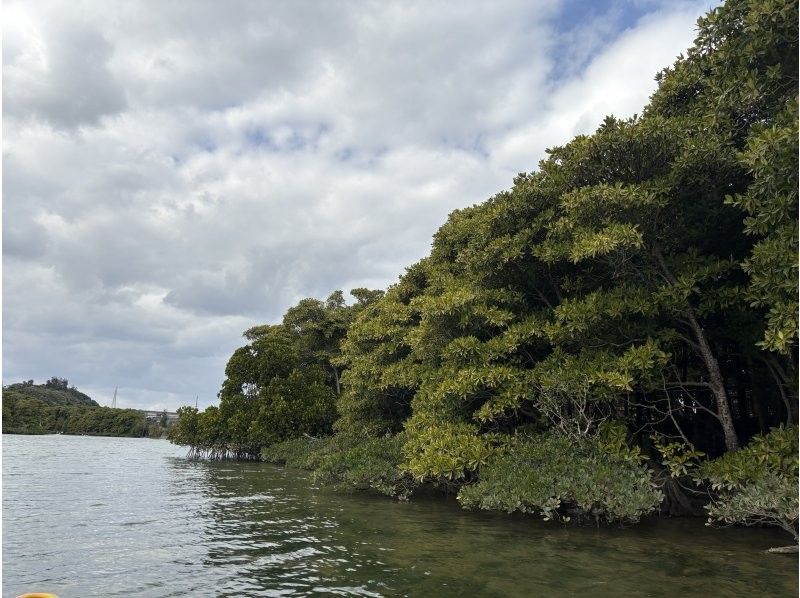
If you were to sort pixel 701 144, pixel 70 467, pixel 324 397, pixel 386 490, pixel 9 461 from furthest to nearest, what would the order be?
pixel 324 397 < pixel 9 461 < pixel 70 467 < pixel 386 490 < pixel 701 144

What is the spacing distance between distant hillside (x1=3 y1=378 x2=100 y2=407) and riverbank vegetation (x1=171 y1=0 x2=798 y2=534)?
137m

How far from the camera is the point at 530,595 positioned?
816 centimetres

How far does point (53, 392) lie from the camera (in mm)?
155750

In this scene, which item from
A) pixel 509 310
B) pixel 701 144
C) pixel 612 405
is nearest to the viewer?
pixel 701 144

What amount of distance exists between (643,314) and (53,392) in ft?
591

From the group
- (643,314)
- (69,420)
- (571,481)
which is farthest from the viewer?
(69,420)

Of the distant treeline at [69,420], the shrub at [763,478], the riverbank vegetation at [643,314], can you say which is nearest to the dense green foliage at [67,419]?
the distant treeline at [69,420]

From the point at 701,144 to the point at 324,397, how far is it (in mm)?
34439

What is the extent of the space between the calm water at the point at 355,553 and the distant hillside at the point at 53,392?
132 meters

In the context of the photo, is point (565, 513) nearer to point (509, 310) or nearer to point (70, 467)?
point (509, 310)

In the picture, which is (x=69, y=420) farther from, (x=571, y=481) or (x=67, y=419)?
(x=571, y=481)

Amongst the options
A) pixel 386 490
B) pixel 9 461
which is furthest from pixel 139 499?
pixel 9 461

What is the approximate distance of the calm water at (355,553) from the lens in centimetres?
858

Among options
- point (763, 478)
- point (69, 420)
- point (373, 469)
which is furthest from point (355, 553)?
point (69, 420)
